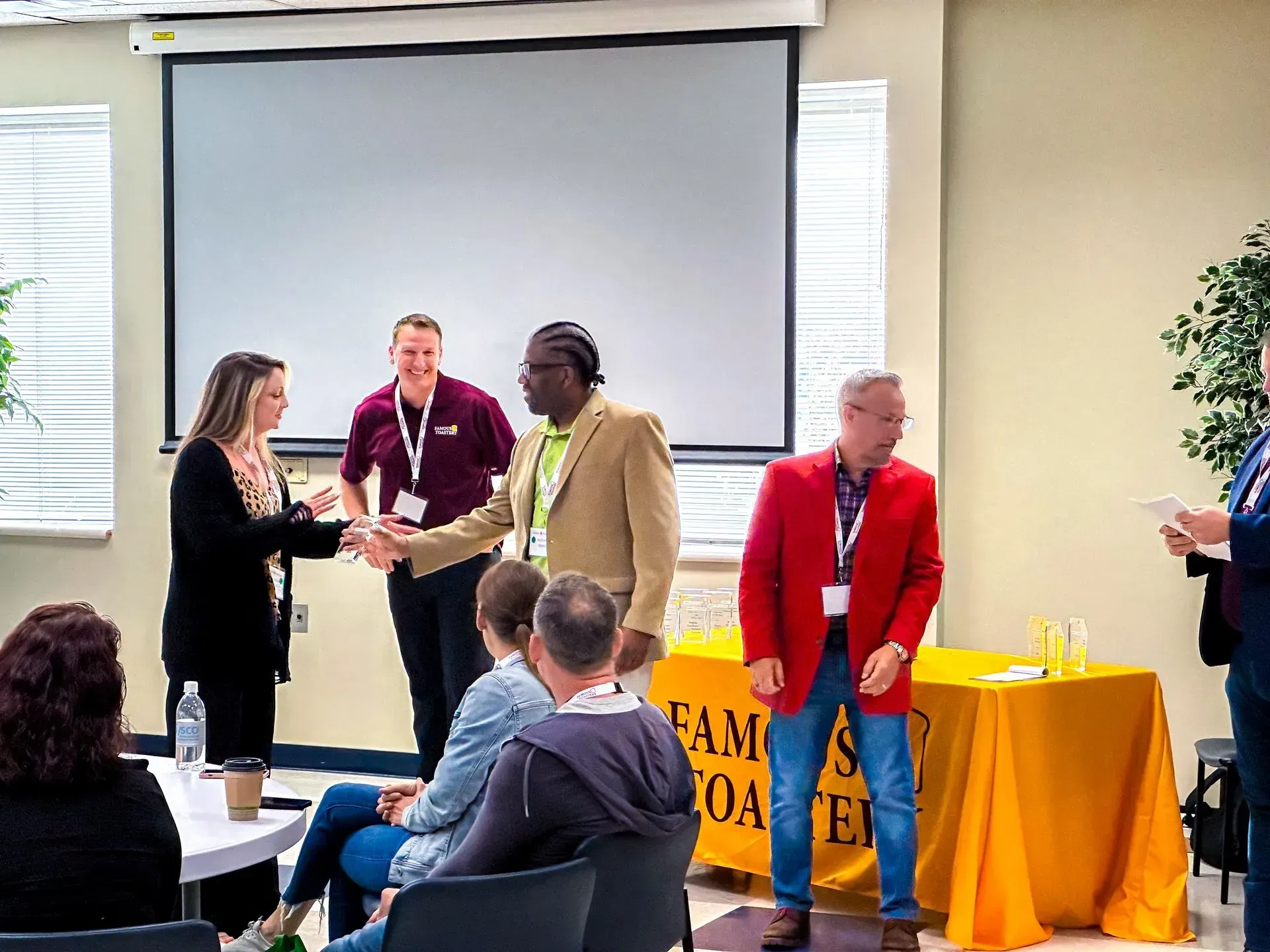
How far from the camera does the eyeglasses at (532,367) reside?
3.73 metres

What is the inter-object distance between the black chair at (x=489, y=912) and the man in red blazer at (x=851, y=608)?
172 cm

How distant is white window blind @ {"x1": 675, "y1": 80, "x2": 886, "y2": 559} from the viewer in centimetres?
533

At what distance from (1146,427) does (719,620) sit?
70.5 inches

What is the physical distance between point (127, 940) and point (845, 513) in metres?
2.40

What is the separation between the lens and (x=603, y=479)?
12.2 ft

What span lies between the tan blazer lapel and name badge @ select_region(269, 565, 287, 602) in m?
0.84

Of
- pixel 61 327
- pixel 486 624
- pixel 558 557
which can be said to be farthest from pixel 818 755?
pixel 61 327

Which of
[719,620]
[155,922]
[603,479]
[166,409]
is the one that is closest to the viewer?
[155,922]

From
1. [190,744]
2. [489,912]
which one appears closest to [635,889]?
[489,912]

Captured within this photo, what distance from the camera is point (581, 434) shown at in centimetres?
374

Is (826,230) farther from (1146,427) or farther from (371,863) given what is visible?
(371,863)

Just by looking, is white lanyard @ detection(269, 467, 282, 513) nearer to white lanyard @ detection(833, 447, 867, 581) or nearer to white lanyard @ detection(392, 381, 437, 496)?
white lanyard @ detection(392, 381, 437, 496)

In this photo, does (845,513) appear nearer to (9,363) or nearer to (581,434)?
(581,434)

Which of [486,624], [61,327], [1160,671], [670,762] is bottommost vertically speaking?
[1160,671]
